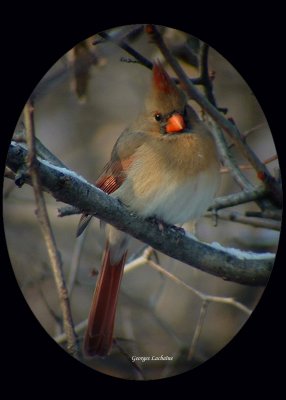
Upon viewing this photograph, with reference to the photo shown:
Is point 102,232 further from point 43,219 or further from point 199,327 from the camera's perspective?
point 43,219

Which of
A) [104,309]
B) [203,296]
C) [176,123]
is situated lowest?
[104,309]

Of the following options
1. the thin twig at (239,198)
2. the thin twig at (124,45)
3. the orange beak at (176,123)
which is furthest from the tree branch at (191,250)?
the thin twig at (124,45)

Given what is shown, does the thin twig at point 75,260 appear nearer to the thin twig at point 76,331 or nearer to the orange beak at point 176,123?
the thin twig at point 76,331

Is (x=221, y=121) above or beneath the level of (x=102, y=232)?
above

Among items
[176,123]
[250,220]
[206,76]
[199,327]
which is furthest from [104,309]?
[206,76]

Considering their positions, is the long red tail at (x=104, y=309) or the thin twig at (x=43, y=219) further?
the long red tail at (x=104, y=309)

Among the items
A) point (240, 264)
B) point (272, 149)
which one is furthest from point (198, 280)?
point (272, 149)

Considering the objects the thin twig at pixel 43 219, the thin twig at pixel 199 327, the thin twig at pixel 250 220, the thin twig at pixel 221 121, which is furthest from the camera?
the thin twig at pixel 250 220
